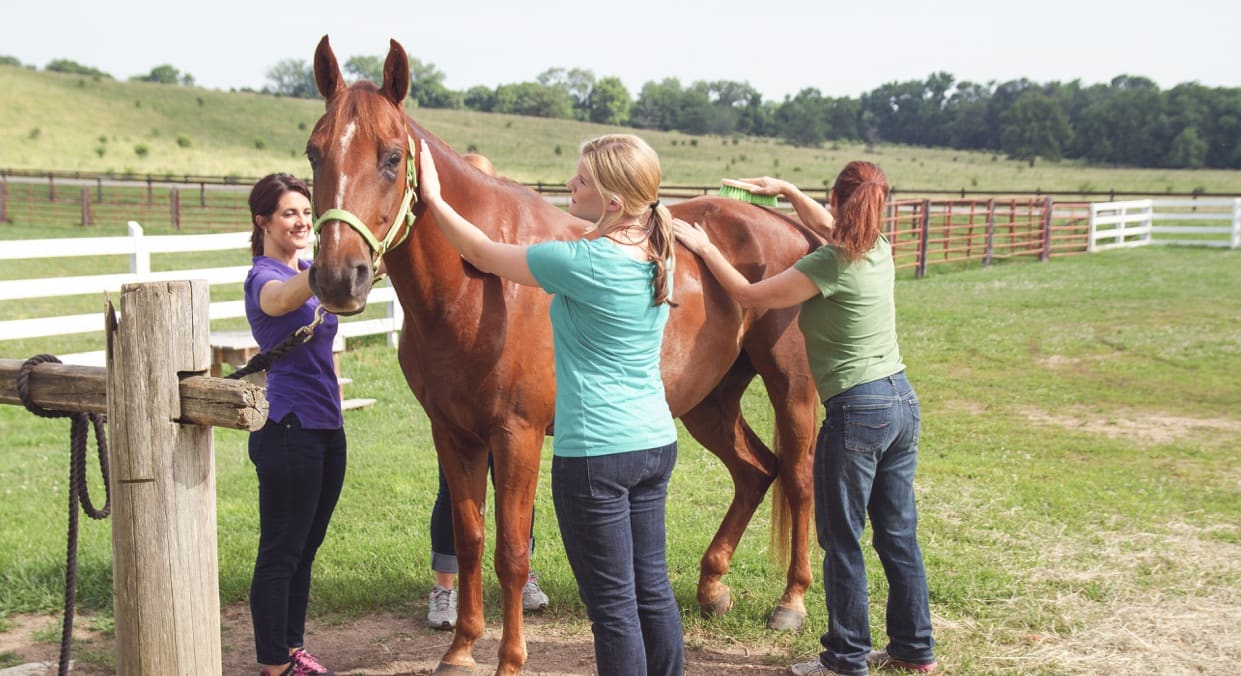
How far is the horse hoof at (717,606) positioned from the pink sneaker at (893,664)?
75 centimetres

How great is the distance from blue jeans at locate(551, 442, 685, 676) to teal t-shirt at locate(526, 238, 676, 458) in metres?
0.06

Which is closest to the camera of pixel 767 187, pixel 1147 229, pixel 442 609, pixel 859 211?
pixel 859 211

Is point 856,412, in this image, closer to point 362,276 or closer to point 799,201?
point 799,201

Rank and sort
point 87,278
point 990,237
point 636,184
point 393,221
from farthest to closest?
1. point 990,237
2. point 87,278
3. point 393,221
4. point 636,184

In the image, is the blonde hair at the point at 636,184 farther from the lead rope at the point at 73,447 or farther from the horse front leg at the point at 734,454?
the horse front leg at the point at 734,454

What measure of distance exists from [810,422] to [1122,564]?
1.86 m

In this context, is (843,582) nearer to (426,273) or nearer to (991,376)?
(426,273)

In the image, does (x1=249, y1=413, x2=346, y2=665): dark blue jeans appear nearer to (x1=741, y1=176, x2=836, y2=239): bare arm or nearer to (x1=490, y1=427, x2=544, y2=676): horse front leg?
(x1=490, y1=427, x2=544, y2=676): horse front leg

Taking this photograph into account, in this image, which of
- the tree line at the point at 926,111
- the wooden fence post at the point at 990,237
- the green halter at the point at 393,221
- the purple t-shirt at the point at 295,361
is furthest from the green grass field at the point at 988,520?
the tree line at the point at 926,111

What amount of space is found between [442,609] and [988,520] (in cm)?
320

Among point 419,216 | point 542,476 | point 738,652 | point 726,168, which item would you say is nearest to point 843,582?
point 738,652

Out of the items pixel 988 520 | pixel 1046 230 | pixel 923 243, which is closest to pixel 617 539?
pixel 988 520

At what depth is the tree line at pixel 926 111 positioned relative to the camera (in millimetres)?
75312

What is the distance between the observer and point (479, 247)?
287 cm
